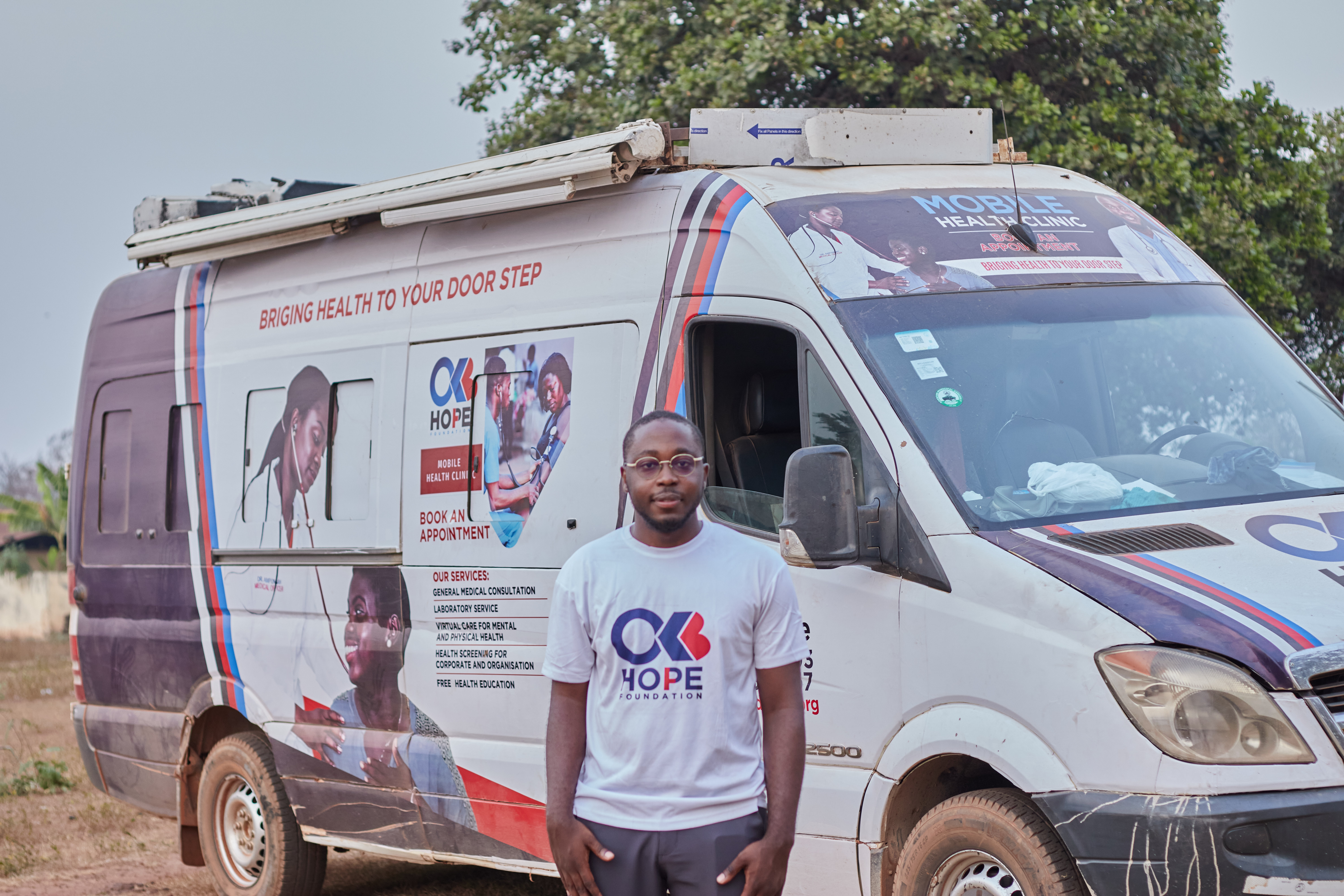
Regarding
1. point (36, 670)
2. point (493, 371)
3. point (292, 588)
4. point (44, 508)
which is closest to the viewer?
point (493, 371)

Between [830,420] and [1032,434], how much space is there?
0.63m

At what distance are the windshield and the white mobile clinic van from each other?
14mm

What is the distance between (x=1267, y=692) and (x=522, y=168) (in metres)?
3.61

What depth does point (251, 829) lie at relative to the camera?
7996mm

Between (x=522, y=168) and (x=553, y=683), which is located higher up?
(x=522, y=168)

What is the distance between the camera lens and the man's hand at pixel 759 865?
137 inches

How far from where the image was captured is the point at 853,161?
625 centimetres

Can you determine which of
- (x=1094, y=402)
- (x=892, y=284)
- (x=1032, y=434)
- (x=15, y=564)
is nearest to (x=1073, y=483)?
(x=1032, y=434)

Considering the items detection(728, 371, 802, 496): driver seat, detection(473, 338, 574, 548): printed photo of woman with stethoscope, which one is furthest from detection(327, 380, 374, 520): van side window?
detection(728, 371, 802, 496): driver seat

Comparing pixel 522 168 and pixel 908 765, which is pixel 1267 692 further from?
pixel 522 168

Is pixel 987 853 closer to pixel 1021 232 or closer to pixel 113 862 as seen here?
pixel 1021 232

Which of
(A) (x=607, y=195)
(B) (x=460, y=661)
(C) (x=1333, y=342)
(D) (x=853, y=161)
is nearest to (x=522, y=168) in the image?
(A) (x=607, y=195)

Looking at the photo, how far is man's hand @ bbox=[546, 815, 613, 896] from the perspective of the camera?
353 centimetres

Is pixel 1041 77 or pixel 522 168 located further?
pixel 1041 77
